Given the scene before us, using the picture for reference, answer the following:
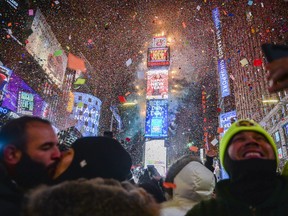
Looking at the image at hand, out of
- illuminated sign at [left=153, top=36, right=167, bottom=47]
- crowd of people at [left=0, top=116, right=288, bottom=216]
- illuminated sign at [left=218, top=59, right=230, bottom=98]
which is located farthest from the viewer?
illuminated sign at [left=153, top=36, right=167, bottom=47]

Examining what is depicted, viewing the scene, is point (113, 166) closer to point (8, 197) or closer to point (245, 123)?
point (8, 197)

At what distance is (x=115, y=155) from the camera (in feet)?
7.25

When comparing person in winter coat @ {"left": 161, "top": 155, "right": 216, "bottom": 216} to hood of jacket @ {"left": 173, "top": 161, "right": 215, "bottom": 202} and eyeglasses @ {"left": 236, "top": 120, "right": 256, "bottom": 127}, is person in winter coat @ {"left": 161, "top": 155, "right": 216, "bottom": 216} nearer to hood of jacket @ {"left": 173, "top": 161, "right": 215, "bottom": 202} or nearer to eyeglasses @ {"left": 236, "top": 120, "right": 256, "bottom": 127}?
hood of jacket @ {"left": 173, "top": 161, "right": 215, "bottom": 202}

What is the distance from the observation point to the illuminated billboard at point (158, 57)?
44188mm

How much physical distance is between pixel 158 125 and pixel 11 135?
36.3 meters

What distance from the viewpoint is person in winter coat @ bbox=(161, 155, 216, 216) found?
2.83 meters

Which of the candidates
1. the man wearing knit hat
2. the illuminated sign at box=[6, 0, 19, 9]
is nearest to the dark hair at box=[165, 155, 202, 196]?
the man wearing knit hat

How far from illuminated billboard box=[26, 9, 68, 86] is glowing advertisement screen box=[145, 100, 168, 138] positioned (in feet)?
50.0

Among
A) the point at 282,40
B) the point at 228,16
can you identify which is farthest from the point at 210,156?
the point at 228,16

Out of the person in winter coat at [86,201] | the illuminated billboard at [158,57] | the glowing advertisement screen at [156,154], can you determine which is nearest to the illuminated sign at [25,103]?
the illuminated billboard at [158,57]

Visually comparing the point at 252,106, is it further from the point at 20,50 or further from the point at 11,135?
the point at 11,135

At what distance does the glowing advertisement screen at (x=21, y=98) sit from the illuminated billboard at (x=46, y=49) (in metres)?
4.07

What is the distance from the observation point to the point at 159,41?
4750 cm

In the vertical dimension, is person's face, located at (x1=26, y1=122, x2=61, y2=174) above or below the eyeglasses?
below
